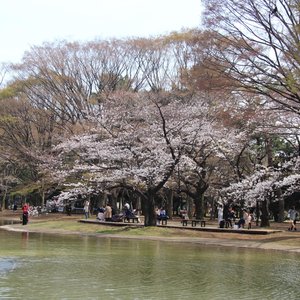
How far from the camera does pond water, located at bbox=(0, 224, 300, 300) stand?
983 cm

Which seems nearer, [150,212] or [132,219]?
[150,212]

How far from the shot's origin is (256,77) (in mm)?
20000

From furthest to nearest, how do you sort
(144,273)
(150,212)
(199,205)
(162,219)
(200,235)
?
(199,205) → (162,219) → (150,212) → (200,235) → (144,273)

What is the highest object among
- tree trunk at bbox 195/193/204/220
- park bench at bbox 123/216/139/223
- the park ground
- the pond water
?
tree trunk at bbox 195/193/204/220

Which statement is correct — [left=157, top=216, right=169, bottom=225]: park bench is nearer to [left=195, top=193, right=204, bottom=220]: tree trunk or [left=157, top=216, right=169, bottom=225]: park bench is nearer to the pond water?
[left=195, top=193, right=204, bottom=220]: tree trunk

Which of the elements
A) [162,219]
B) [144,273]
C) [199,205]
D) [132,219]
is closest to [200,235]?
[162,219]

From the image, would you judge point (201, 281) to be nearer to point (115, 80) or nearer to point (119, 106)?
point (119, 106)

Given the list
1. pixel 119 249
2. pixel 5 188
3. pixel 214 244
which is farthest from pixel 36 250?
pixel 5 188

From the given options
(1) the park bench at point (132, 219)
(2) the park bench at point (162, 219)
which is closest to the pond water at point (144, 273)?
(2) the park bench at point (162, 219)

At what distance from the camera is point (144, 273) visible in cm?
1230

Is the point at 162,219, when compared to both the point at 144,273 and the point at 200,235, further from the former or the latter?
the point at 144,273

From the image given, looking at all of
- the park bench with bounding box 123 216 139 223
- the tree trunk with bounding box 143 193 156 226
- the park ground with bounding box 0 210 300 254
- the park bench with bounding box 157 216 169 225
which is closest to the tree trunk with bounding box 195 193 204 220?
the park bench with bounding box 157 216 169 225

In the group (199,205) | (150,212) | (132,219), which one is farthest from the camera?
(199,205)

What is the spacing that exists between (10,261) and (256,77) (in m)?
11.9
